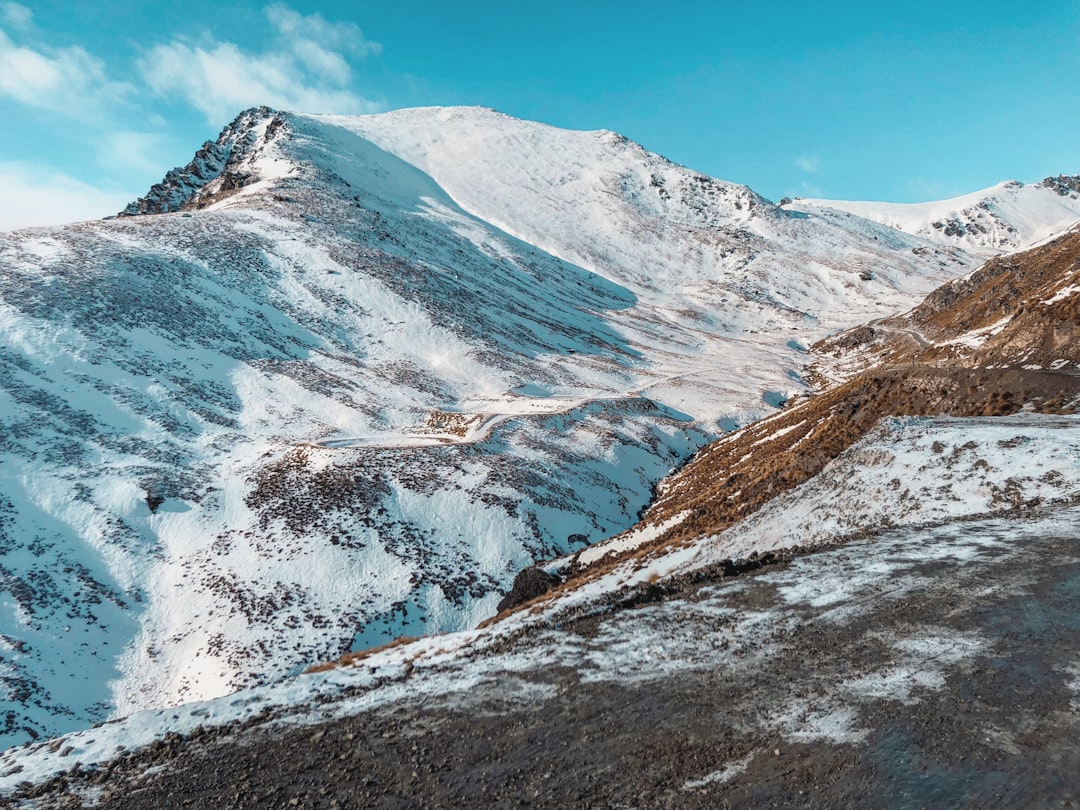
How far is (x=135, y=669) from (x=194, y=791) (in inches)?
916

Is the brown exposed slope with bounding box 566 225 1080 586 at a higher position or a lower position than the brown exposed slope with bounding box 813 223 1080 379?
lower

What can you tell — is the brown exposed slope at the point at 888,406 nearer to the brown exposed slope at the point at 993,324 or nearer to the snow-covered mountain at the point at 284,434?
the brown exposed slope at the point at 993,324

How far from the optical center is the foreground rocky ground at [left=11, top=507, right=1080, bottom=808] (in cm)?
853

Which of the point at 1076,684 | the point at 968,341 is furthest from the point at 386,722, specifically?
the point at 968,341

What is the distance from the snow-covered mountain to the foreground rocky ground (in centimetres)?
1883

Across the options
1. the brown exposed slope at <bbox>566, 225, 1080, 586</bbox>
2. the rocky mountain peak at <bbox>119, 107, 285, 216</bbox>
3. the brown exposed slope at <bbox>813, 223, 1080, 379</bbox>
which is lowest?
the brown exposed slope at <bbox>566, 225, 1080, 586</bbox>

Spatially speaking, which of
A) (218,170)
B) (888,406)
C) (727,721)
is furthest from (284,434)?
(218,170)

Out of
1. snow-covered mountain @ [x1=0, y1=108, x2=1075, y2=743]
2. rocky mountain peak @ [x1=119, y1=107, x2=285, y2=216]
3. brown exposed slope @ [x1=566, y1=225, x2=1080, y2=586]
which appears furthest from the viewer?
rocky mountain peak @ [x1=119, y1=107, x2=285, y2=216]

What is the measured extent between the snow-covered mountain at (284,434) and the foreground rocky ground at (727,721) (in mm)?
18826

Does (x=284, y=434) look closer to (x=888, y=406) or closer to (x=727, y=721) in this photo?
(x=888, y=406)

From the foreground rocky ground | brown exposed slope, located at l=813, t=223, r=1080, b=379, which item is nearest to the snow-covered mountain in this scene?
brown exposed slope, located at l=813, t=223, r=1080, b=379

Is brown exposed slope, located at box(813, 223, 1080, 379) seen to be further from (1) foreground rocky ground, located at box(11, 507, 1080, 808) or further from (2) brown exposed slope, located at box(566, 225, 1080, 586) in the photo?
(1) foreground rocky ground, located at box(11, 507, 1080, 808)

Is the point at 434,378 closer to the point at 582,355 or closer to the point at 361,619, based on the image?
the point at 582,355

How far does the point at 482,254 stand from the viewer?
137 metres
